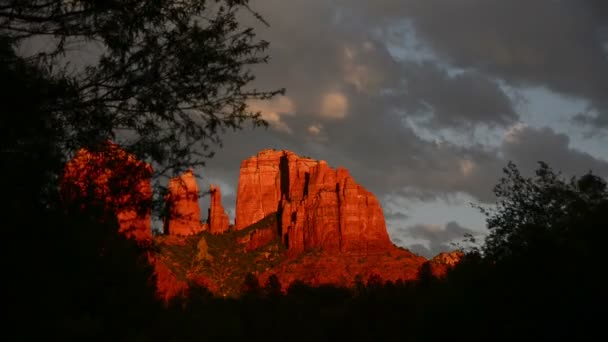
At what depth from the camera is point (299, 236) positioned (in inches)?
6083

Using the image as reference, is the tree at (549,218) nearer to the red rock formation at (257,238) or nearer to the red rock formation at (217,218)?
the red rock formation at (257,238)

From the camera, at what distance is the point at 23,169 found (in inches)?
467

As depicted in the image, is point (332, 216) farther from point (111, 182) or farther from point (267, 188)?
point (111, 182)

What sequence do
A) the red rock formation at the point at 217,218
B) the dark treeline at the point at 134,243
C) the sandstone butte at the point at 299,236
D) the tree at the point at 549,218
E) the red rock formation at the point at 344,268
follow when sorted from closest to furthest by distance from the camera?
the dark treeline at the point at 134,243, the tree at the point at 549,218, the red rock formation at the point at 344,268, the sandstone butte at the point at 299,236, the red rock formation at the point at 217,218

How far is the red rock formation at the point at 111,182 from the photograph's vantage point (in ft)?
45.4

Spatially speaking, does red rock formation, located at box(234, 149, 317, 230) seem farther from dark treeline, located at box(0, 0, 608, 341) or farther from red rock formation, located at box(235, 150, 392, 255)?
dark treeline, located at box(0, 0, 608, 341)

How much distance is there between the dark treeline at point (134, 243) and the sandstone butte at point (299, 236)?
6011cm

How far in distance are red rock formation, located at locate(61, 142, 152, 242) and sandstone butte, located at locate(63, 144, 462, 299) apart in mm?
93100

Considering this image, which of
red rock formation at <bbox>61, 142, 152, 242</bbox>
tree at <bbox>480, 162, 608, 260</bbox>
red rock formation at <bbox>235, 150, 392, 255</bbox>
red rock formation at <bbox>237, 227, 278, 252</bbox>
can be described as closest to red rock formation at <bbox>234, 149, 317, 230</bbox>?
red rock formation at <bbox>235, 150, 392, 255</bbox>

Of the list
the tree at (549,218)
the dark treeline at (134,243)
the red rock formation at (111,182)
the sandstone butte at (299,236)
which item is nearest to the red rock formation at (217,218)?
the sandstone butte at (299,236)

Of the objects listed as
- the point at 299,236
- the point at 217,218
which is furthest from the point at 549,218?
the point at 217,218

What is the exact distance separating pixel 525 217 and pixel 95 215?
25.2 m

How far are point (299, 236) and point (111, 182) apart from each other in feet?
464

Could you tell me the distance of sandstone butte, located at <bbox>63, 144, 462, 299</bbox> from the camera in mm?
126312
